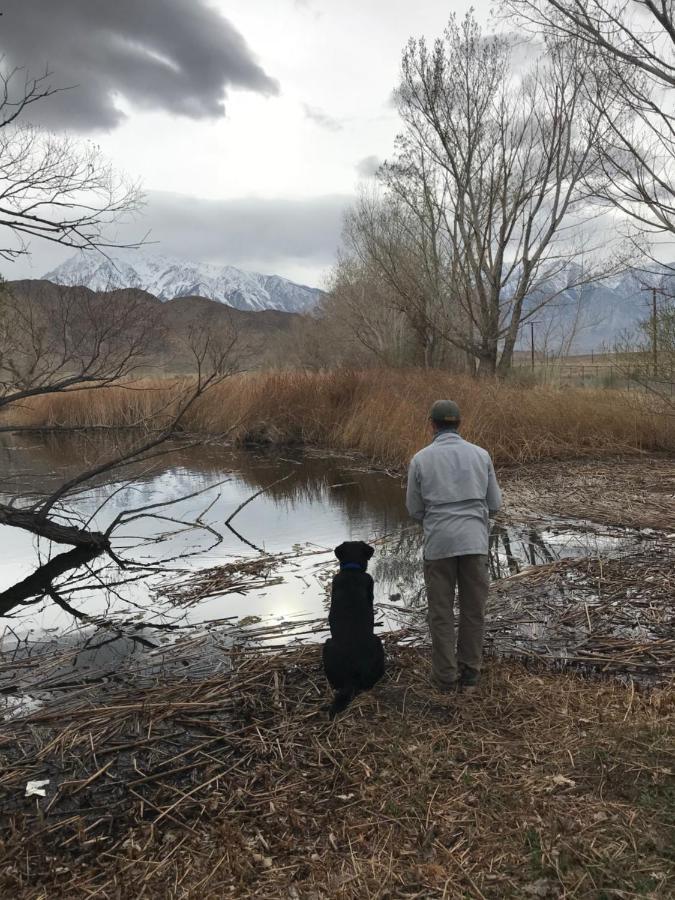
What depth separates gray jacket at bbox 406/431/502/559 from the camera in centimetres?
402

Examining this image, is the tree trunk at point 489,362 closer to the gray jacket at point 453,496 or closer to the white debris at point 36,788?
the gray jacket at point 453,496

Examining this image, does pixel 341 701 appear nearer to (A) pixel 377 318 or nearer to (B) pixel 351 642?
(B) pixel 351 642

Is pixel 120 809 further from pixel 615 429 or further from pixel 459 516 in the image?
pixel 615 429

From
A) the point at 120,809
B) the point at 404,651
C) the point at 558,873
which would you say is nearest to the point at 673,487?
the point at 404,651

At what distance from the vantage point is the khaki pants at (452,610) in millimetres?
4070

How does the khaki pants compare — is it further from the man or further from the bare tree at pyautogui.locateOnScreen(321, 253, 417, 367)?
the bare tree at pyautogui.locateOnScreen(321, 253, 417, 367)

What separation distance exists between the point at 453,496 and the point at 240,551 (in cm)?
501

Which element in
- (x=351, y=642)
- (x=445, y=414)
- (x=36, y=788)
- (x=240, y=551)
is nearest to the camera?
(x=36, y=788)

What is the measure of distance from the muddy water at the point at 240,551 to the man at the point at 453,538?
1.61m

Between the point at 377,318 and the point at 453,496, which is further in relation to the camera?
the point at 377,318

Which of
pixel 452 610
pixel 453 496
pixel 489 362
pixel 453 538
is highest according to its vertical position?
pixel 489 362

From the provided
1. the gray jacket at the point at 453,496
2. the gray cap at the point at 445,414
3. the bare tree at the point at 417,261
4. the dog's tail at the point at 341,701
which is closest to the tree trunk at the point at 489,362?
the bare tree at the point at 417,261

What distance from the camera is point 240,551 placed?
8461mm

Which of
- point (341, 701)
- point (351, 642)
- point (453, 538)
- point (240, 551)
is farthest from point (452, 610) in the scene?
point (240, 551)
